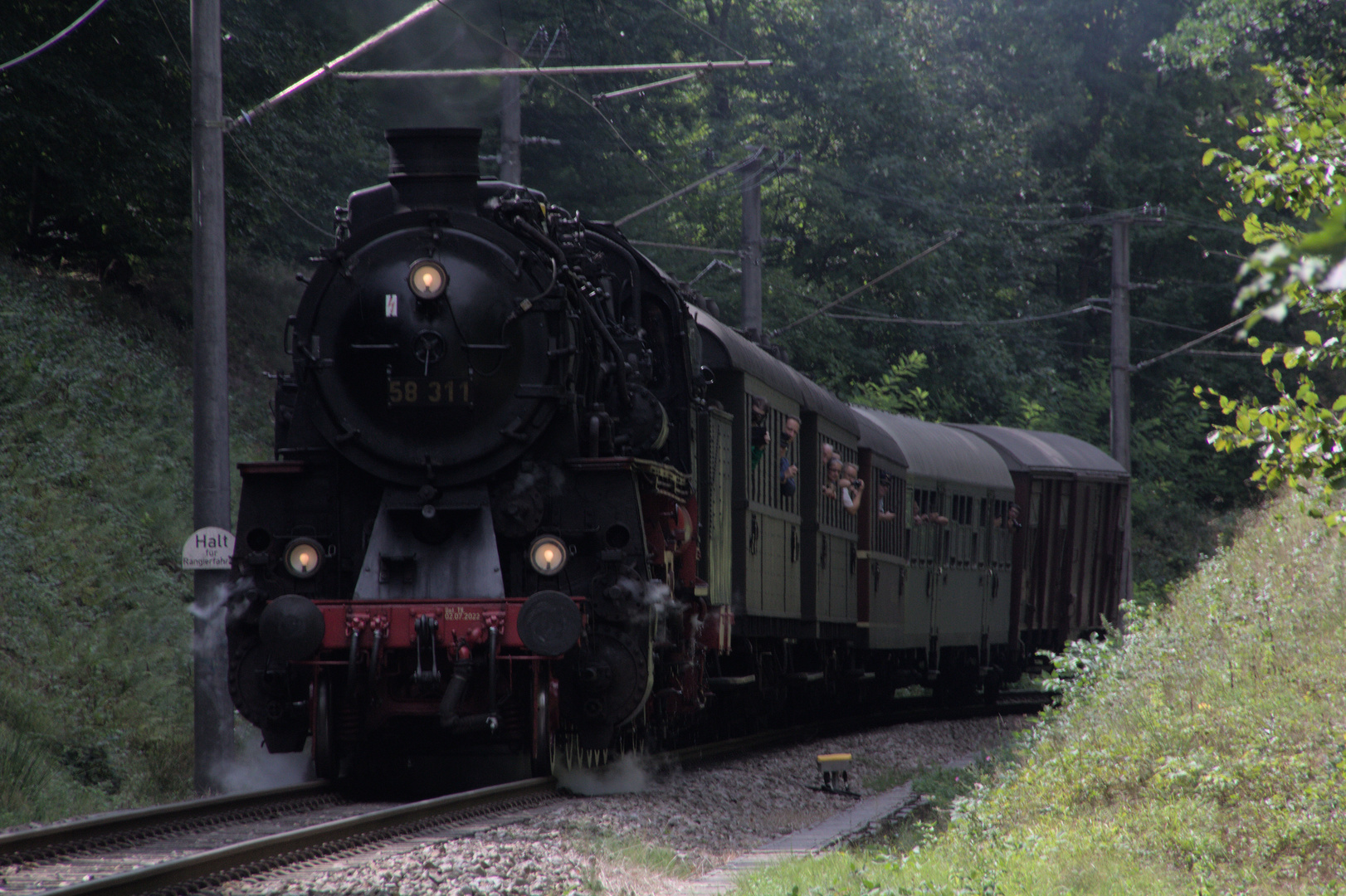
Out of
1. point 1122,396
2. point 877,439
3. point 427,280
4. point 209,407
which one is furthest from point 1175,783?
point 1122,396

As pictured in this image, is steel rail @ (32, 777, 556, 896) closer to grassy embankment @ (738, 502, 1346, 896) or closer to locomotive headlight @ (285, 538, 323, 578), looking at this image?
locomotive headlight @ (285, 538, 323, 578)

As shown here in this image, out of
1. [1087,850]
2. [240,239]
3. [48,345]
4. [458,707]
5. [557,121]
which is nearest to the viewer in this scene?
[1087,850]

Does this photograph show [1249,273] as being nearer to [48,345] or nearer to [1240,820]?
[1240,820]

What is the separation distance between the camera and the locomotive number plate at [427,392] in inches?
371

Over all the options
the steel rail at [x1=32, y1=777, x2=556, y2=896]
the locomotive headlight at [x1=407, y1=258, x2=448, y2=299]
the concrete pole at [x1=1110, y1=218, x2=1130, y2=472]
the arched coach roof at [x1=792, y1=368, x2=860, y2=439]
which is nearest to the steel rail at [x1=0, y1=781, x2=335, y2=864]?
the steel rail at [x1=32, y1=777, x2=556, y2=896]

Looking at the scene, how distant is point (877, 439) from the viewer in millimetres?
18047

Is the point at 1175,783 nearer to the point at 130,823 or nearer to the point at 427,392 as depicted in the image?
the point at 427,392

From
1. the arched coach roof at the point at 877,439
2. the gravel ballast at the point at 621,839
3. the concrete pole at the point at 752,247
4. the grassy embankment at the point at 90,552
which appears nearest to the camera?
the gravel ballast at the point at 621,839

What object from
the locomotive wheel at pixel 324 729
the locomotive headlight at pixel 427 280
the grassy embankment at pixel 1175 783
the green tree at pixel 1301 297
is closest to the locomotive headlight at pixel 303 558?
the locomotive wheel at pixel 324 729

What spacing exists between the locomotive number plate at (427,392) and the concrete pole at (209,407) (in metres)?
1.48

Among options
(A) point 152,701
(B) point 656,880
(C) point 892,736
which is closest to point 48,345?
(A) point 152,701

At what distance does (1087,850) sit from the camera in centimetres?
675

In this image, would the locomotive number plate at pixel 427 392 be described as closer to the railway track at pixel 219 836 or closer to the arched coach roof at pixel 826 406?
the railway track at pixel 219 836

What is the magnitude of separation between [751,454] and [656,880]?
18.8 feet
